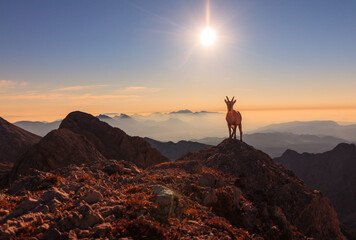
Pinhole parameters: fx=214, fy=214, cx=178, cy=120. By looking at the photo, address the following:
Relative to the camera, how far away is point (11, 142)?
70562 mm

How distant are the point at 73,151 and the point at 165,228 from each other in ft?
90.9

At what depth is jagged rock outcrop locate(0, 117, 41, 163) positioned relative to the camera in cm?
6557

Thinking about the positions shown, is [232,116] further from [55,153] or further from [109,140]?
[109,140]

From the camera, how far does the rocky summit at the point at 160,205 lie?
6.64 m

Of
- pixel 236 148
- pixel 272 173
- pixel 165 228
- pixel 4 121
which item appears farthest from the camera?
pixel 4 121

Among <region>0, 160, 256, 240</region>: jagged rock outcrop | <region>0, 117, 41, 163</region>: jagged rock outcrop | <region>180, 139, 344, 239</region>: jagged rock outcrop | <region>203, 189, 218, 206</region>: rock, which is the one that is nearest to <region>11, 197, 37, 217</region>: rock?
<region>0, 160, 256, 240</region>: jagged rock outcrop

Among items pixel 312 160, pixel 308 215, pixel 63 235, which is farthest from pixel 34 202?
pixel 312 160

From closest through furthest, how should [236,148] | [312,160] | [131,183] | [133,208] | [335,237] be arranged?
1. [133,208]
2. [131,183]
3. [335,237]
4. [236,148]
5. [312,160]

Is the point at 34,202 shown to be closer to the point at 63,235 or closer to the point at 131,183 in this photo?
the point at 63,235

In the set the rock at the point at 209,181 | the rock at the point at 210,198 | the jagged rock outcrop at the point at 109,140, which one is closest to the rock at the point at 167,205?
the rock at the point at 210,198

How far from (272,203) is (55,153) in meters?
26.6

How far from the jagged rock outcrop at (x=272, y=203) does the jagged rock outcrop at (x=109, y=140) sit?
3066 cm

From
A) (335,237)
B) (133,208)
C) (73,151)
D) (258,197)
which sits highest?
(133,208)

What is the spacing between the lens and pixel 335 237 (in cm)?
2014
